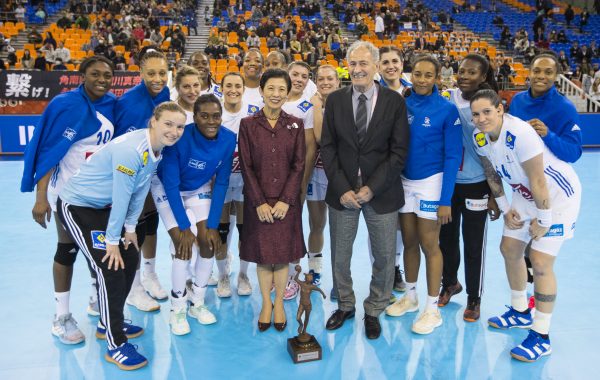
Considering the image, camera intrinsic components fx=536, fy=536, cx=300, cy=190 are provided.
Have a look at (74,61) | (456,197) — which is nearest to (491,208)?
(456,197)

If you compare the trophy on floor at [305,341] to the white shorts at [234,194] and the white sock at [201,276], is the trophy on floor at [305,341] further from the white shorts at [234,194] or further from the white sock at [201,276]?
the white shorts at [234,194]

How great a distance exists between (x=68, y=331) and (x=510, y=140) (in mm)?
3234

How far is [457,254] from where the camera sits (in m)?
4.29


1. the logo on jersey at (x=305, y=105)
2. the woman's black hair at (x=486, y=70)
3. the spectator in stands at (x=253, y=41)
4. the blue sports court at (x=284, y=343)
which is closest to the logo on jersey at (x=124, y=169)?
the blue sports court at (x=284, y=343)

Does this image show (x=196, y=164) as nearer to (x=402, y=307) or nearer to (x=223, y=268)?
(x=223, y=268)

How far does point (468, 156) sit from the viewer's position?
390 cm

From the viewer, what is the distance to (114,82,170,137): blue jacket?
3900mm

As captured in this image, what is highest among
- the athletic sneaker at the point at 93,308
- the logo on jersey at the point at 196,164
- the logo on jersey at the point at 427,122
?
the logo on jersey at the point at 427,122

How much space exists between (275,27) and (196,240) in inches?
625

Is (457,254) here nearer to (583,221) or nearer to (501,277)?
(501,277)

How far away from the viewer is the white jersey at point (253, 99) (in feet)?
15.2

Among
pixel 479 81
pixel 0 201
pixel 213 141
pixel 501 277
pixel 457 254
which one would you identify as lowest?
pixel 0 201

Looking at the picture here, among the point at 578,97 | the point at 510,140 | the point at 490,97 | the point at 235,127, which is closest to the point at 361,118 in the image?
the point at 490,97

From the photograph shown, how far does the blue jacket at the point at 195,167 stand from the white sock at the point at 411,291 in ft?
5.19
